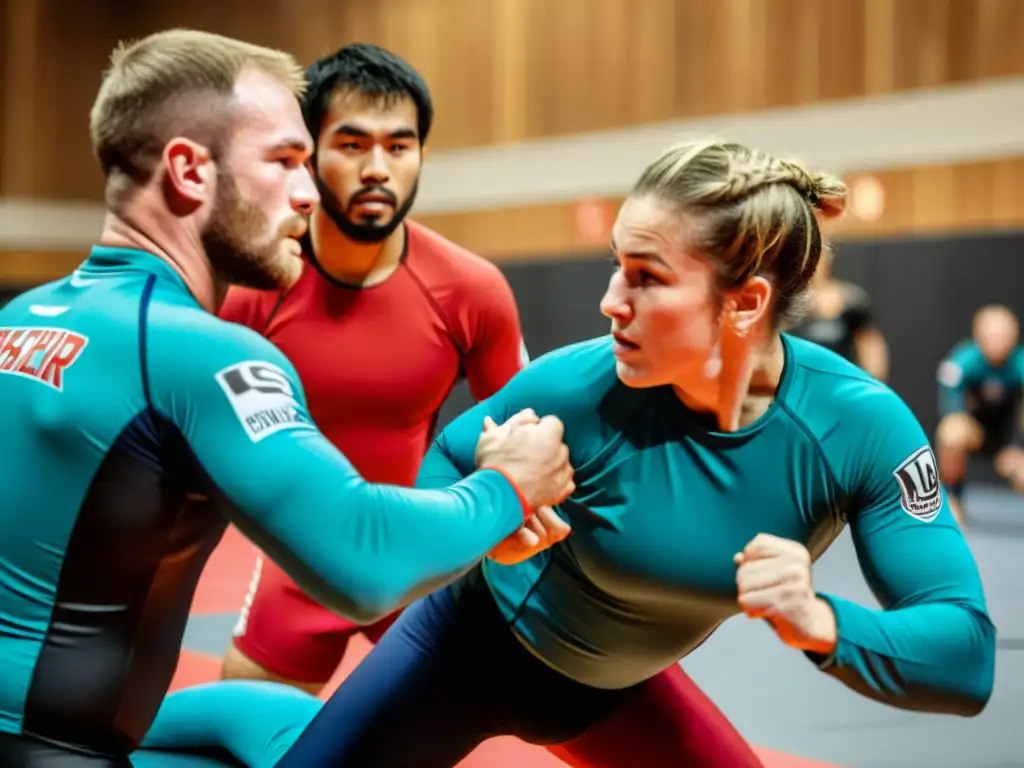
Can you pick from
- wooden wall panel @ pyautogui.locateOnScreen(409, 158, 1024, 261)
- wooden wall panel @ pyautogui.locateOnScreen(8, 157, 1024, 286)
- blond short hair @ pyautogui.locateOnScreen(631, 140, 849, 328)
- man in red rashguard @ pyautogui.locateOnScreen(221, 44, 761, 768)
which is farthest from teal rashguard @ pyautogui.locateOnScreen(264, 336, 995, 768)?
wooden wall panel @ pyautogui.locateOnScreen(8, 157, 1024, 286)

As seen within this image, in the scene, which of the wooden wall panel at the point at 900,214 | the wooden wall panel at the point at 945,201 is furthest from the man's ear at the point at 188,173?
the wooden wall panel at the point at 900,214

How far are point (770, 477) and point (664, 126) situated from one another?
12.1 metres

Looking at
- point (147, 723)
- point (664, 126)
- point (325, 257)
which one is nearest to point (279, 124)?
point (147, 723)

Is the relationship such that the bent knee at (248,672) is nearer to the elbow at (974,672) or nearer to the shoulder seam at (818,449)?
the shoulder seam at (818,449)

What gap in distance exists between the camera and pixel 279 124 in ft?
7.79

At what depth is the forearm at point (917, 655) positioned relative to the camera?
2250mm

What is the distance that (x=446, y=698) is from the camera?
2.87 m

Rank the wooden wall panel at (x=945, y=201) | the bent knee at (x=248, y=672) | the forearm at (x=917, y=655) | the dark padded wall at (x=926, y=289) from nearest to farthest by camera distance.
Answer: the forearm at (x=917, y=655) → the bent knee at (x=248, y=672) → the dark padded wall at (x=926, y=289) → the wooden wall panel at (x=945, y=201)

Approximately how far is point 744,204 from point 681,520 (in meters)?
0.64

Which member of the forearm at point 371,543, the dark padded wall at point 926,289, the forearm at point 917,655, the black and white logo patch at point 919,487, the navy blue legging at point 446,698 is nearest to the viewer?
the forearm at point 371,543

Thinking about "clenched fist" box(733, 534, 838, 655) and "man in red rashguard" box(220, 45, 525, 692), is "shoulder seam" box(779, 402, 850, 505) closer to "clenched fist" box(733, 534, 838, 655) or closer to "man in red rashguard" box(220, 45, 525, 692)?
"clenched fist" box(733, 534, 838, 655)

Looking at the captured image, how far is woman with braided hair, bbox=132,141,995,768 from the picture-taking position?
7.98ft

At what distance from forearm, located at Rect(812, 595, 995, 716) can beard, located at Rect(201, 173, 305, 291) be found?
1.14 meters

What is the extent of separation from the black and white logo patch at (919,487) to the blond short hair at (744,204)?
1.37 ft
